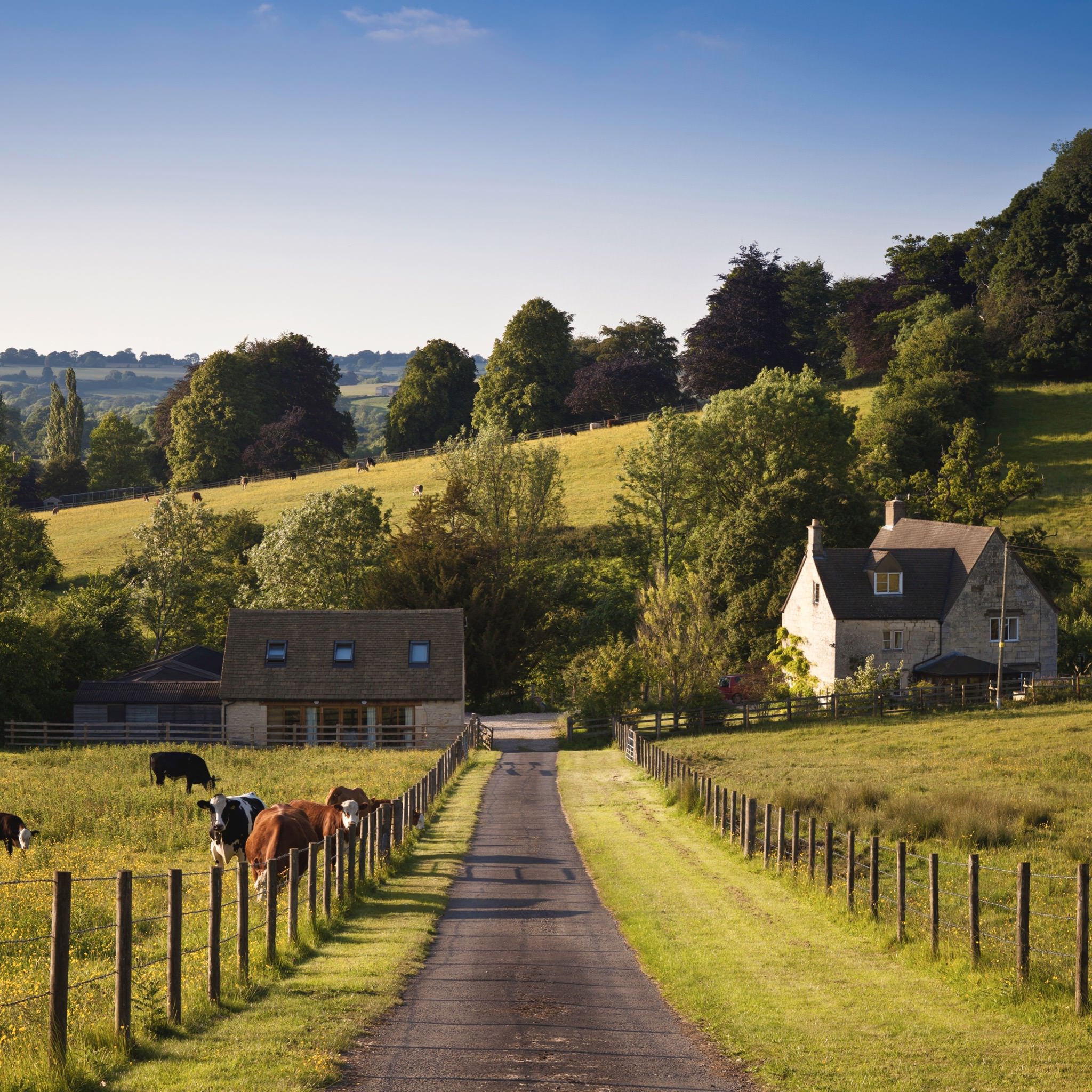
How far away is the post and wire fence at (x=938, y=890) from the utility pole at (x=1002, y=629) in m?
27.1

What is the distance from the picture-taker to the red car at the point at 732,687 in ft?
196

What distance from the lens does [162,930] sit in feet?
60.0

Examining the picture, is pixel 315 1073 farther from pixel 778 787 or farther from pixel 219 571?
pixel 219 571

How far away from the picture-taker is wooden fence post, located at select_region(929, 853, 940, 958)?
50.5ft

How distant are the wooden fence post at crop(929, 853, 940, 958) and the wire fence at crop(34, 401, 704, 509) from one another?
91327mm

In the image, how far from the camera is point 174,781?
1506 inches

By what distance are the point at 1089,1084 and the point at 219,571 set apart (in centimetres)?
6904

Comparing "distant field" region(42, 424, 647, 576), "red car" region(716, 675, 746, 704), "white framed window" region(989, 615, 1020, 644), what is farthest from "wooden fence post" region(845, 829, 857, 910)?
"distant field" region(42, 424, 647, 576)

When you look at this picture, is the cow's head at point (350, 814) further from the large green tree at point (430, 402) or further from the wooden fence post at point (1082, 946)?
the large green tree at point (430, 402)

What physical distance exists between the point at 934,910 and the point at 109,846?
1765 centimetres

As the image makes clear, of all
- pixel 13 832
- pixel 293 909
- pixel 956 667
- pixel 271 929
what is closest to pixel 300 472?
pixel 956 667

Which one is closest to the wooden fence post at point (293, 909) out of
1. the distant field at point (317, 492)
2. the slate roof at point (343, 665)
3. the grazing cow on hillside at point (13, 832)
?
the grazing cow on hillside at point (13, 832)

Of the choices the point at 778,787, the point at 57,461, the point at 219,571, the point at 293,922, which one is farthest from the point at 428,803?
the point at 57,461

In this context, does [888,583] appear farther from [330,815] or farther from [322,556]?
[330,815]
